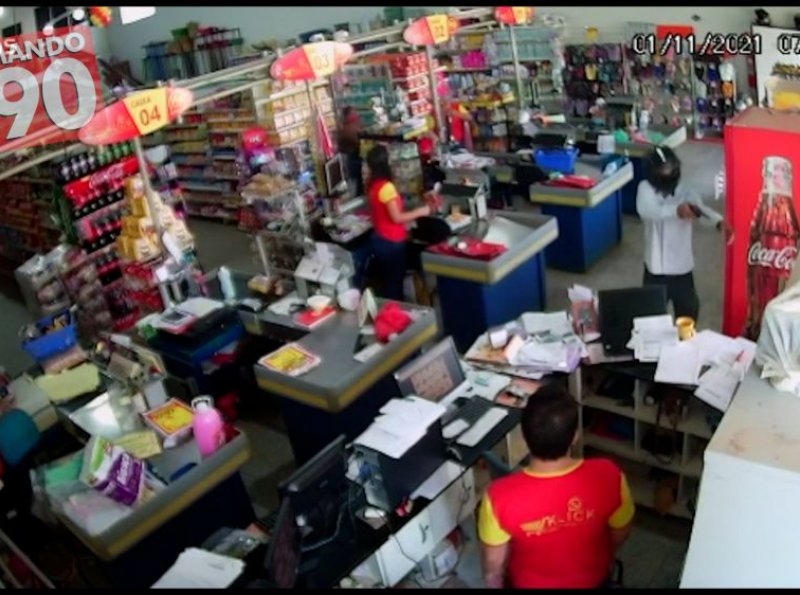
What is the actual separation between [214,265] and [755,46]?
7.77 metres

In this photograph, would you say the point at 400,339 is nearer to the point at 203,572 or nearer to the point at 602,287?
the point at 203,572

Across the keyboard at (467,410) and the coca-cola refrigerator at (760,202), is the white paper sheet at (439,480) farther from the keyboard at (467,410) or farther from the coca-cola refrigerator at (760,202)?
the coca-cola refrigerator at (760,202)

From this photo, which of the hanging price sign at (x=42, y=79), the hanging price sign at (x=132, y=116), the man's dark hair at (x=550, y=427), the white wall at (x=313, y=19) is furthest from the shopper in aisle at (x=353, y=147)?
the man's dark hair at (x=550, y=427)

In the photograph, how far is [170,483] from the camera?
3.84 m

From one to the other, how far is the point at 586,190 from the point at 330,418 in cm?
374

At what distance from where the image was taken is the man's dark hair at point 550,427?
8.44 feet

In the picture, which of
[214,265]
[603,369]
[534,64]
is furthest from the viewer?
[534,64]

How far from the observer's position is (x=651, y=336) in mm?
4414

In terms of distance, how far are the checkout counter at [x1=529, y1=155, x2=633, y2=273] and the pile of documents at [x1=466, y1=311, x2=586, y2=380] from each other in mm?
2769

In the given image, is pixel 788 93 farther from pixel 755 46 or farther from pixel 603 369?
pixel 603 369

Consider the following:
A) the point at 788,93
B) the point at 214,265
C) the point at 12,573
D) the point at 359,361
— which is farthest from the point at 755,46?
the point at 12,573

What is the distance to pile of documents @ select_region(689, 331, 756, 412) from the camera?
12.9 ft

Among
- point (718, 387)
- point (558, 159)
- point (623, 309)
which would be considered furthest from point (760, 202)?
point (558, 159)

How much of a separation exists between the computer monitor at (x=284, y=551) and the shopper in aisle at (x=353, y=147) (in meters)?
5.84
